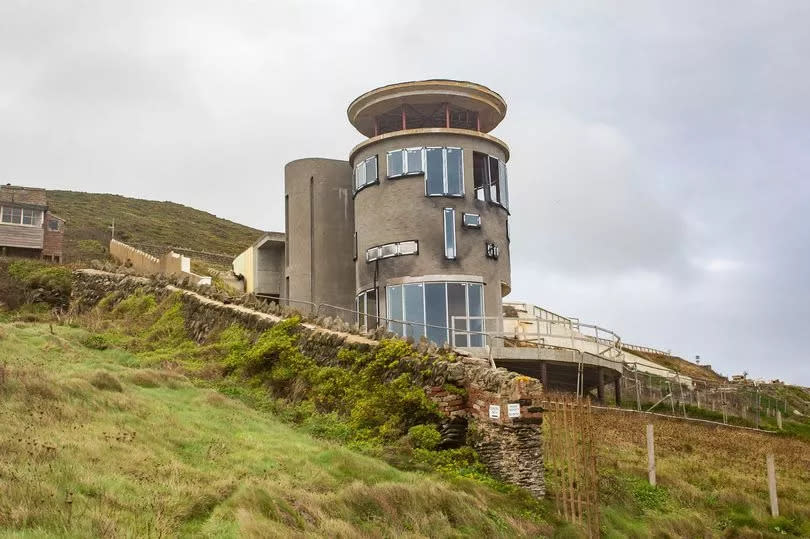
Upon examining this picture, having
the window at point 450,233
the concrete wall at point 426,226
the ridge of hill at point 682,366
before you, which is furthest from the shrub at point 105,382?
the ridge of hill at point 682,366

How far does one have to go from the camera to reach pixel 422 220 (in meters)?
29.8

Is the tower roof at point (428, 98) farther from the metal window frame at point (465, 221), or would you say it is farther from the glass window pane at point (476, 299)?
the glass window pane at point (476, 299)

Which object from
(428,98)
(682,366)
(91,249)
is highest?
(428,98)

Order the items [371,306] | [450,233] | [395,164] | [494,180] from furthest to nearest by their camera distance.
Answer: [494,180] < [371,306] < [395,164] < [450,233]

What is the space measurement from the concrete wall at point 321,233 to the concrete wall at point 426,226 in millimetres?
2323

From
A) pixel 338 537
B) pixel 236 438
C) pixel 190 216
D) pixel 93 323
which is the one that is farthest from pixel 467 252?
pixel 190 216

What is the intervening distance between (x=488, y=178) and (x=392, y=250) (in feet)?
14.6

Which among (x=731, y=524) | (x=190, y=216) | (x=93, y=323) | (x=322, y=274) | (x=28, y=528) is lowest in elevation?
(x=731, y=524)

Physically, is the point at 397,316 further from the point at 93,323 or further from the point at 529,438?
the point at 529,438

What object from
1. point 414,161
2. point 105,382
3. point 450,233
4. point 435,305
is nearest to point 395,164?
point 414,161

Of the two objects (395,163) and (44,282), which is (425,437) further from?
(44,282)

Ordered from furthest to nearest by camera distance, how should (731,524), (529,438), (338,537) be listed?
(731,524)
(529,438)
(338,537)

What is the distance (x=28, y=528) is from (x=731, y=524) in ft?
47.4

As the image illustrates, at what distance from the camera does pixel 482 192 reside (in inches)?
1214
